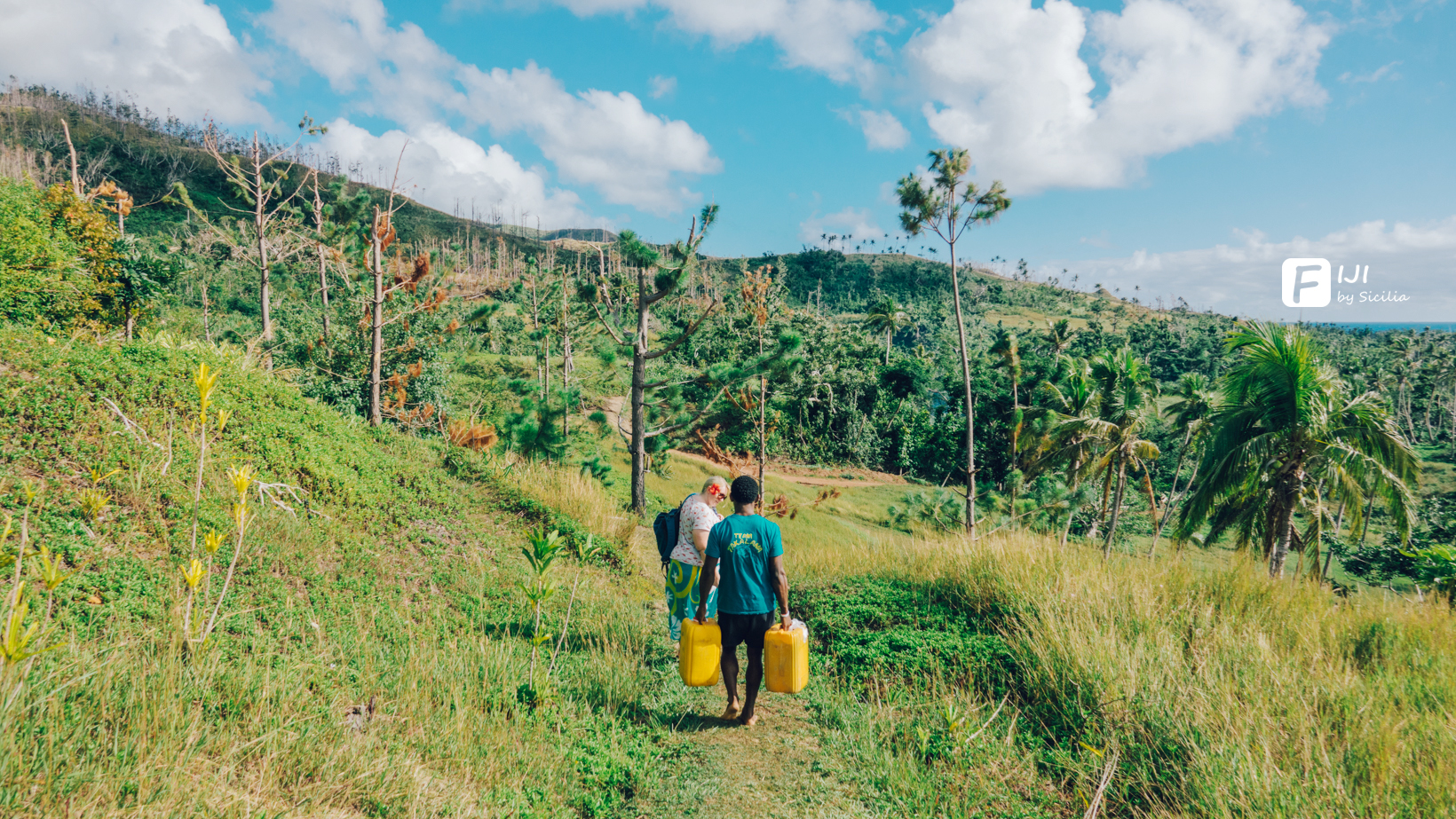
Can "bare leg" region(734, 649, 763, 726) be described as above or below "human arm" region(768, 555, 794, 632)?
below

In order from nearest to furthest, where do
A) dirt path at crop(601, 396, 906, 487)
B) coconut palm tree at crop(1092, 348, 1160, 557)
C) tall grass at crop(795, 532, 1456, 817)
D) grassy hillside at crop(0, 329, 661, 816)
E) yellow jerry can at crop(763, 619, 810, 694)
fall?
1. grassy hillside at crop(0, 329, 661, 816)
2. tall grass at crop(795, 532, 1456, 817)
3. yellow jerry can at crop(763, 619, 810, 694)
4. coconut palm tree at crop(1092, 348, 1160, 557)
5. dirt path at crop(601, 396, 906, 487)

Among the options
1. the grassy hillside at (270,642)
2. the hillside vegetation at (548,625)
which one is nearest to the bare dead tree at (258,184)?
the hillside vegetation at (548,625)

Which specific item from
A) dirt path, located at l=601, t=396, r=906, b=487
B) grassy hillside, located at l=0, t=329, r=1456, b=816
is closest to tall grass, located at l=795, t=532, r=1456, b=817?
grassy hillside, located at l=0, t=329, r=1456, b=816

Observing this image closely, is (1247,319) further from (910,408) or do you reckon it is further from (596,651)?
(910,408)

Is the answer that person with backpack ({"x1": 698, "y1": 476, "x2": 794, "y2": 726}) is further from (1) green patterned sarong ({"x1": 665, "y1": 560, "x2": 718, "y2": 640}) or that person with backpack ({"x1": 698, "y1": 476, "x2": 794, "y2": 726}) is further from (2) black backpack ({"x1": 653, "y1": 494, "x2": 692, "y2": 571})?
(2) black backpack ({"x1": 653, "y1": 494, "x2": 692, "y2": 571})

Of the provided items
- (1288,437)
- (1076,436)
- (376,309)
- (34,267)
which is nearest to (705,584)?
(376,309)

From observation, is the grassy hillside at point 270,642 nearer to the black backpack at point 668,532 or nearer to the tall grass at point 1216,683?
the black backpack at point 668,532

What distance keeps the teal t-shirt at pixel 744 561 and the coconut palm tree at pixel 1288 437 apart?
10.2m

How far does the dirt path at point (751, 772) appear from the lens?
3.46m

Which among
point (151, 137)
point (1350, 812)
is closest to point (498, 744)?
point (1350, 812)

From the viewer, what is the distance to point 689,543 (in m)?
4.94

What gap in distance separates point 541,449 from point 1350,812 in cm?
1498

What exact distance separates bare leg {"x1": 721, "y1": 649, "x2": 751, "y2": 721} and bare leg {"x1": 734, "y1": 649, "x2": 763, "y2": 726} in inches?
1.5

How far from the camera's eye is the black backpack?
509 cm
